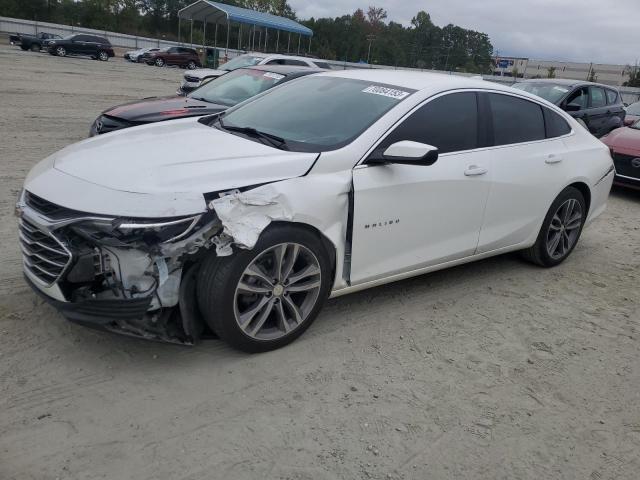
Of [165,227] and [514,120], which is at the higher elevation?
[514,120]

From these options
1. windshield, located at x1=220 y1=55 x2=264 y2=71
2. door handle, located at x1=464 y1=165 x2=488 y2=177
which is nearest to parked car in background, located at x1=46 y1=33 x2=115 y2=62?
windshield, located at x1=220 y1=55 x2=264 y2=71

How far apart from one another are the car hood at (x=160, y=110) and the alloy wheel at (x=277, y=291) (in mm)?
4054

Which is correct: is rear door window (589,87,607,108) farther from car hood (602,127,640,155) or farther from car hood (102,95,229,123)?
car hood (102,95,229,123)

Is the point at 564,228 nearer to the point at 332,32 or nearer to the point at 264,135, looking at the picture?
the point at 264,135

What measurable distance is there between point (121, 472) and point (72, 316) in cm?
92

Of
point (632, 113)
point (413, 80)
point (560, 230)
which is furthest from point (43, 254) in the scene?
point (632, 113)

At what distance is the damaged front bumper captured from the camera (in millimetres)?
2875

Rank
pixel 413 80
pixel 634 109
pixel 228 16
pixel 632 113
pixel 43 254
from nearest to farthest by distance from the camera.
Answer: pixel 43 254
pixel 413 80
pixel 632 113
pixel 634 109
pixel 228 16

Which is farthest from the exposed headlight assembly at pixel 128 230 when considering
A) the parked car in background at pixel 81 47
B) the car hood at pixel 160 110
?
the parked car in background at pixel 81 47

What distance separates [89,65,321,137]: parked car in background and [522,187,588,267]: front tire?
3224 millimetres

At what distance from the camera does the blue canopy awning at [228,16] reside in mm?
41978

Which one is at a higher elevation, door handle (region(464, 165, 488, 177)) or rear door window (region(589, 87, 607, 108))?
rear door window (region(589, 87, 607, 108))

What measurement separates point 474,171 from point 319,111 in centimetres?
124

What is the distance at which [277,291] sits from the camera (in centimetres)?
334
